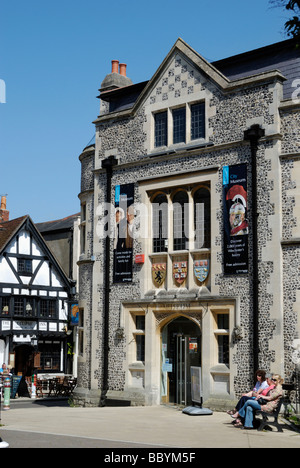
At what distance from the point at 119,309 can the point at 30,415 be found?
5.11 metres

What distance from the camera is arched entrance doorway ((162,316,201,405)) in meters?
19.8

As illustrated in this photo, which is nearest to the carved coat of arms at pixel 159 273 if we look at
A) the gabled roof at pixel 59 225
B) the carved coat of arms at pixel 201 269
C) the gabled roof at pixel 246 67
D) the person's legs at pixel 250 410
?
the carved coat of arms at pixel 201 269

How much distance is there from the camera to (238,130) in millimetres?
19141

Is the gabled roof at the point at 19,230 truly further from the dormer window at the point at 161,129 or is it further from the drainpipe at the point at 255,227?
the drainpipe at the point at 255,227

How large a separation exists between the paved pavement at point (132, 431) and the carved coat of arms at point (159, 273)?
4.06 meters

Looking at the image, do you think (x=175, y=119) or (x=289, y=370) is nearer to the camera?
(x=289, y=370)

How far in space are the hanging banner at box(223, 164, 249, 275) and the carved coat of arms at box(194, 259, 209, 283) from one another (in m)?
0.83

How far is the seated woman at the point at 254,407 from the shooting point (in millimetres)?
14203

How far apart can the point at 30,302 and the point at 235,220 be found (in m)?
21.6

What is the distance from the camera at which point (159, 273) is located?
20.6 metres

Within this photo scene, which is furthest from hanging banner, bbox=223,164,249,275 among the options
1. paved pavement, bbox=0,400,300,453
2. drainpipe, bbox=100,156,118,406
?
drainpipe, bbox=100,156,118,406

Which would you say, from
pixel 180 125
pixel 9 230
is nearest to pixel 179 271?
pixel 180 125

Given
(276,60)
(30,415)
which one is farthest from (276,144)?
(30,415)
